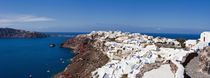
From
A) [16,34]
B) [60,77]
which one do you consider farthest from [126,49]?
[16,34]

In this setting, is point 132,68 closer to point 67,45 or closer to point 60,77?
point 60,77

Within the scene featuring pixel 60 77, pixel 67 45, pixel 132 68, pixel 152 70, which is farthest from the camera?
pixel 67 45

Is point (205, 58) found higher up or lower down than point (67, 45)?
higher up

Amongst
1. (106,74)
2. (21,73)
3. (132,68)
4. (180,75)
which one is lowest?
(21,73)

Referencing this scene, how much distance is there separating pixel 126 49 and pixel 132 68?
16.2 meters

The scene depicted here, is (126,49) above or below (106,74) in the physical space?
above

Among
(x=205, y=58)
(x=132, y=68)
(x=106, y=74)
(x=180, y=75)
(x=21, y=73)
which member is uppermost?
(x=205, y=58)

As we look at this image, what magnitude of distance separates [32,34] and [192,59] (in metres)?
198

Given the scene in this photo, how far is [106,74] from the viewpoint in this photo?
2519cm

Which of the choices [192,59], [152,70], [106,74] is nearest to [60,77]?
[106,74]

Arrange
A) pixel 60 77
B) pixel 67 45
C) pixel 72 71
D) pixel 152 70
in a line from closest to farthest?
pixel 152 70
pixel 60 77
pixel 72 71
pixel 67 45

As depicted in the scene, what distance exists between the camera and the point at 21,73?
37.4m

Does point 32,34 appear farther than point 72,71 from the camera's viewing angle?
Yes

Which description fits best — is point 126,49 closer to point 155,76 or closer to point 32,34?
point 155,76
